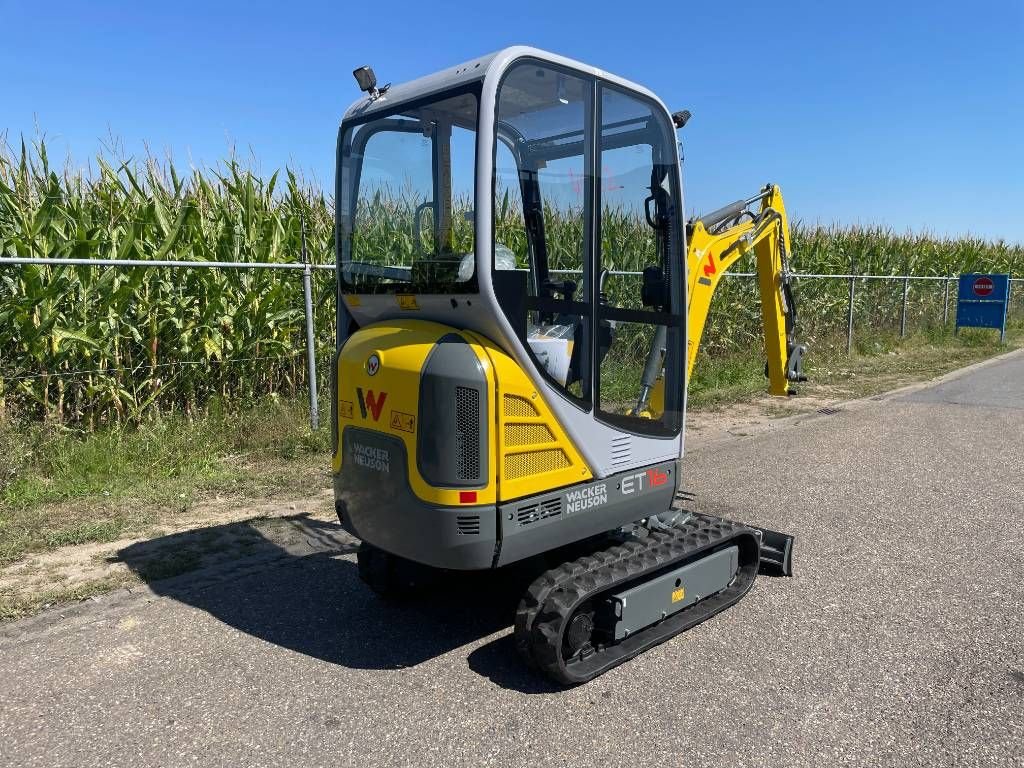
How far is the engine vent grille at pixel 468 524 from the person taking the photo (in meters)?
3.18

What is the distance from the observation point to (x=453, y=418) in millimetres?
3121

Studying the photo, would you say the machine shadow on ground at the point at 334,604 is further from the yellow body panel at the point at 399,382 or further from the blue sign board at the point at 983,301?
the blue sign board at the point at 983,301

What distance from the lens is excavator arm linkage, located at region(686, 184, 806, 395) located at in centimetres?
459

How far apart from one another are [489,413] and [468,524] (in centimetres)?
47

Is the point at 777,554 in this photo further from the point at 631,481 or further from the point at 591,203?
the point at 591,203

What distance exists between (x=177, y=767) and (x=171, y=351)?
200 inches

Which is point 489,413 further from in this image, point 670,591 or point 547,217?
point 670,591

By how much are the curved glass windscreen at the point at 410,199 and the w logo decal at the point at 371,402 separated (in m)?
0.50

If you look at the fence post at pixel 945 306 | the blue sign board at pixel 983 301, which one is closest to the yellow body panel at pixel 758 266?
the blue sign board at pixel 983 301

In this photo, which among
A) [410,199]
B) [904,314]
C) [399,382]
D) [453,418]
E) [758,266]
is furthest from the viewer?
[904,314]

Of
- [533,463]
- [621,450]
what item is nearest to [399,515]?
[533,463]

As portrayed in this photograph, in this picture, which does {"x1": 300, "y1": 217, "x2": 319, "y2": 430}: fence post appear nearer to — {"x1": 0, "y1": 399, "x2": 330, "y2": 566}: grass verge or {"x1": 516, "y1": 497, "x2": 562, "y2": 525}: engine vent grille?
{"x1": 0, "y1": 399, "x2": 330, "y2": 566}: grass verge

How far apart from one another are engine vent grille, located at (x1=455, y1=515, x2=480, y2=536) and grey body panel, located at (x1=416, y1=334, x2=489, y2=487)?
14cm

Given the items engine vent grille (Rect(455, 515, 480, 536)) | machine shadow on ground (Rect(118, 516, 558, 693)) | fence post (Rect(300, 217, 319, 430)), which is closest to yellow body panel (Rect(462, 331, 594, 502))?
engine vent grille (Rect(455, 515, 480, 536))
